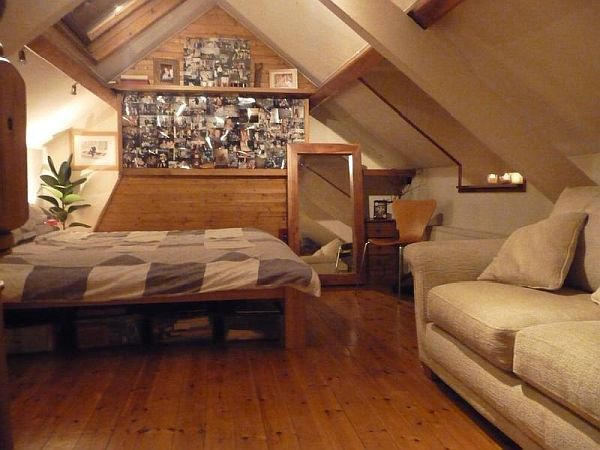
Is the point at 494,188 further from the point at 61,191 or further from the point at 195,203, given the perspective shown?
the point at 61,191

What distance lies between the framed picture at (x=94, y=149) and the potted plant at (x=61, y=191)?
20 cm

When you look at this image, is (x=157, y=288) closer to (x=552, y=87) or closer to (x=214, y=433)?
(x=214, y=433)

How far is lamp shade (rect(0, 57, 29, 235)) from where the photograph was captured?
0.87m

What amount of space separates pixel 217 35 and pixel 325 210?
2.12m

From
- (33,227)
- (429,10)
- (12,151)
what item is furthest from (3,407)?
(33,227)

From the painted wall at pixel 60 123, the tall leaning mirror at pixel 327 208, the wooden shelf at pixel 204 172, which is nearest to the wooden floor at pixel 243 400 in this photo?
the tall leaning mirror at pixel 327 208

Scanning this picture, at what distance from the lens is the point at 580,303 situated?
1.82 m

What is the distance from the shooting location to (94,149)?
5137 mm

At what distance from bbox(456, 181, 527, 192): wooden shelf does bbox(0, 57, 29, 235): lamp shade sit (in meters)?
3.35

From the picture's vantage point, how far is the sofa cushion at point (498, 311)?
1.63 m

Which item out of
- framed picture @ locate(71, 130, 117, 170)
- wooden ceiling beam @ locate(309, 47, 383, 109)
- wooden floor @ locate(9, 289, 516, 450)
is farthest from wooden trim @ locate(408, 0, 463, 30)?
framed picture @ locate(71, 130, 117, 170)

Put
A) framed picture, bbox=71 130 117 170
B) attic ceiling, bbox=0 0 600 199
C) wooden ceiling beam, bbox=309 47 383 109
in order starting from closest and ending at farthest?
attic ceiling, bbox=0 0 600 199, wooden ceiling beam, bbox=309 47 383 109, framed picture, bbox=71 130 117 170

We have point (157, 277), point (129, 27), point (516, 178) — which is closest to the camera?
point (157, 277)

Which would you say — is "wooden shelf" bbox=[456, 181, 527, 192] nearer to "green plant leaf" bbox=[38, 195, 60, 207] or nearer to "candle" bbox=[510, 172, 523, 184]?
"candle" bbox=[510, 172, 523, 184]
